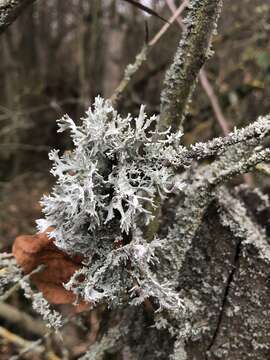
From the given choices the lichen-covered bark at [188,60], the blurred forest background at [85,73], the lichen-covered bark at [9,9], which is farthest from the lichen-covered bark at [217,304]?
the blurred forest background at [85,73]

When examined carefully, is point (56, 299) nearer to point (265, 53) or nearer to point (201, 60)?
point (201, 60)

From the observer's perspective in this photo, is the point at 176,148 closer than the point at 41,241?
Yes

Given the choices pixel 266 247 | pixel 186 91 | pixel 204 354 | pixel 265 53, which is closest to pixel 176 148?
pixel 186 91

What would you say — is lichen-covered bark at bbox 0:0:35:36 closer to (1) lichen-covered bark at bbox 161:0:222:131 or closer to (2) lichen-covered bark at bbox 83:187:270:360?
(1) lichen-covered bark at bbox 161:0:222:131

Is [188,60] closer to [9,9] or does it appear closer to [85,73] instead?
[9,9]

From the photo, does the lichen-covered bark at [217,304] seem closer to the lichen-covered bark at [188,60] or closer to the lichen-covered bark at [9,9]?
the lichen-covered bark at [188,60]
